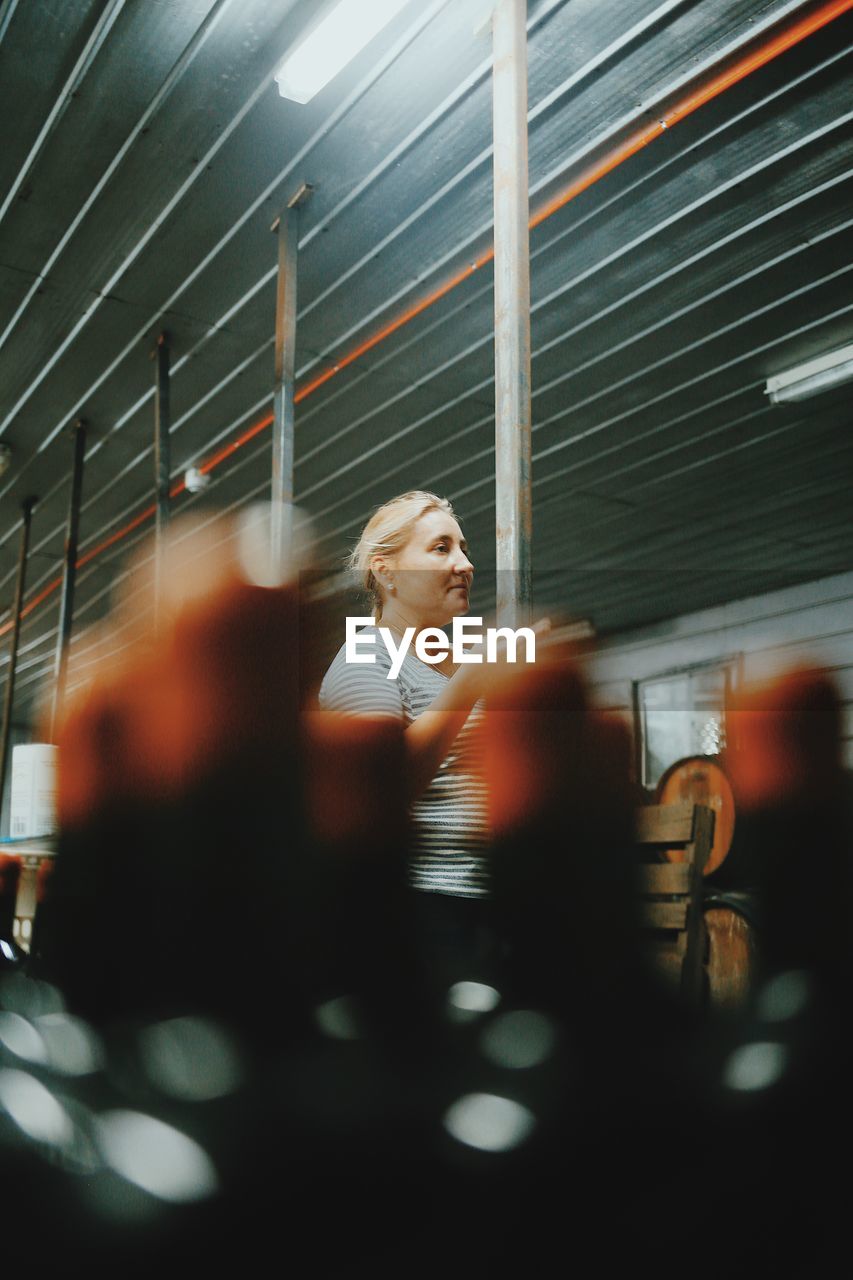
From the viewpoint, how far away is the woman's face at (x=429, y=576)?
1993 millimetres

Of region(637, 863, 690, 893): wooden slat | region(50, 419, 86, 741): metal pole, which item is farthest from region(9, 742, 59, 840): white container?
region(637, 863, 690, 893): wooden slat

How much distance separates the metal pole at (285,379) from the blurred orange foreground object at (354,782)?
2.15 m

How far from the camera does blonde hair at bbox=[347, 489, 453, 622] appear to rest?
204 centimetres

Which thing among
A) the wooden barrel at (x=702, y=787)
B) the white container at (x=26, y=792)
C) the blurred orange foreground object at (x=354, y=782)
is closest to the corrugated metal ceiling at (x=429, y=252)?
the wooden barrel at (x=702, y=787)

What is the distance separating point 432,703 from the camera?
1.50 meters

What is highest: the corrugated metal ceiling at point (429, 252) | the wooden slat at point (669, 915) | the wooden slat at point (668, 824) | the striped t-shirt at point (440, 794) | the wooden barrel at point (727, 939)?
the corrugated metal ceiling at point (429, 252)

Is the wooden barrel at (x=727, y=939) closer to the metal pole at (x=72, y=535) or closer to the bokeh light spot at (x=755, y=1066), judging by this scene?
the bokeh light spot at (x=755, y=1066)

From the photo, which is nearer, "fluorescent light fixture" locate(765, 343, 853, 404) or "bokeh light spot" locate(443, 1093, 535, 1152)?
"bokeh light spot" locate(443, 1093, 535, 1152)

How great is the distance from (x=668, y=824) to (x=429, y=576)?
1.93 metres

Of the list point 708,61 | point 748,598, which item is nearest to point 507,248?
point 708,61

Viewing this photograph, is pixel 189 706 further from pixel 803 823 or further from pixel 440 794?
pixel 803 823

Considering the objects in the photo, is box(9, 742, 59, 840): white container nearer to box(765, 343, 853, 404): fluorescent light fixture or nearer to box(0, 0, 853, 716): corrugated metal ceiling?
box(0, 0, 853, 716): corrugated metal ceiling

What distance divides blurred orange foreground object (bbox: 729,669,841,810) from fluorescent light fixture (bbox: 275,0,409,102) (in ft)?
7.45

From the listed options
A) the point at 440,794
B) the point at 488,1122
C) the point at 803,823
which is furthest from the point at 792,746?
the point at 488,1122
